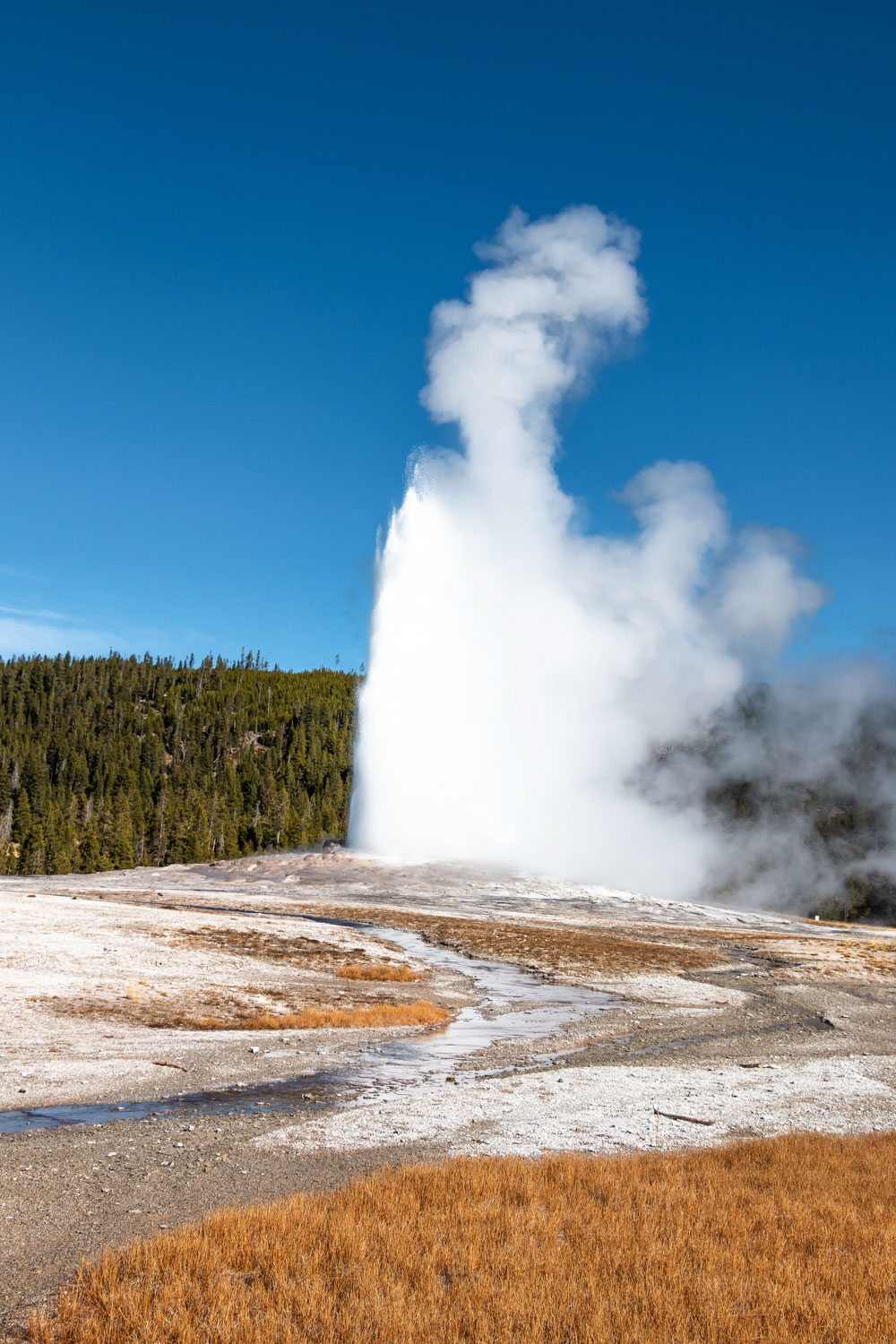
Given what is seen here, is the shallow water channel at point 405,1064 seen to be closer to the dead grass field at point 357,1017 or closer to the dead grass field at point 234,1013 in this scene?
the dead grass field at point 357,1017

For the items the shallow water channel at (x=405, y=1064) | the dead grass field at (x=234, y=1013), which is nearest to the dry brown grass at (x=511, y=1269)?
the shallow water channel at (x=405, y=1064)

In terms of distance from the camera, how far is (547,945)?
171ft

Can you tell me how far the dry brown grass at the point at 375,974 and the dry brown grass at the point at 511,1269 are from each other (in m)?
23.7

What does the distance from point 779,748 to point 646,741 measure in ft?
144

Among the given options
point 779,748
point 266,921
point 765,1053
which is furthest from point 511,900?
point 779,748

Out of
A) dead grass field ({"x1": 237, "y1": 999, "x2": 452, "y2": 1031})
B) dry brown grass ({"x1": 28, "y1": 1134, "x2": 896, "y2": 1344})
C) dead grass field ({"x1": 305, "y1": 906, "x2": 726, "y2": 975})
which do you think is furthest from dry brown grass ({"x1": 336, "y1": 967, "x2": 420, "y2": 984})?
dry brown grass ({"x1": 28, "y1": 1134, "x2": 896, "y2": 1344})

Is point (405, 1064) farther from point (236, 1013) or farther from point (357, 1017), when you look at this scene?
point (236, 1013)

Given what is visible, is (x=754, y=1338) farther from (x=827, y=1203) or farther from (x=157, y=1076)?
(x=157, y=1076)

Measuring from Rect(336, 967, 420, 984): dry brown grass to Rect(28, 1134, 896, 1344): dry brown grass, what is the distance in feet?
77.7

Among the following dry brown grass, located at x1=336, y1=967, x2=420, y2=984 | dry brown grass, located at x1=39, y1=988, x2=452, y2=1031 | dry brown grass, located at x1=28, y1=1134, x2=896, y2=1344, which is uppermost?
dry brown grass, located at x1=28, y1=1134, x2=896, y2=1344

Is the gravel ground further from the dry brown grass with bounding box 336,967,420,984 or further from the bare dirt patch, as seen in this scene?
the dry brown grass with bounding box 336,967,420,984

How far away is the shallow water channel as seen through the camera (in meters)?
16.0

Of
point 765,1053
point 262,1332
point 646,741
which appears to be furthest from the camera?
point 646,741

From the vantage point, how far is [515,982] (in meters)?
38.3
